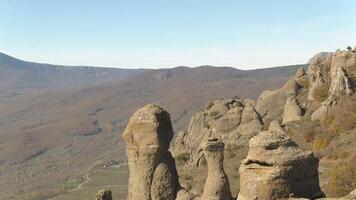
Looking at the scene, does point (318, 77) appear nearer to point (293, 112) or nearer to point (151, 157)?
point (293, 112)

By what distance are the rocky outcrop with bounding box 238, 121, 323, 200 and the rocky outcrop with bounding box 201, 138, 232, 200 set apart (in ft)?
20.7

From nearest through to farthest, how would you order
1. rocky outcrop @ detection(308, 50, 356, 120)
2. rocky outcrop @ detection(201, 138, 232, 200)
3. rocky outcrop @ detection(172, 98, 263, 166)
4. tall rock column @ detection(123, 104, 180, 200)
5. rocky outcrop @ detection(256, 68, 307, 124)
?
rocky outcrop @ detection(201, 138, 232, 200) → tall rock column @ detection(123, 104, 180, 200) → rocky outcrop @ detection(308, 50, 356, 120) → rocky outcrop @ detection(172, 98, 263, 166) → rocky outcrop @ detection(256, 68, 307, 124)

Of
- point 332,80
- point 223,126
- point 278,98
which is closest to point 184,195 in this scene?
point 332,80

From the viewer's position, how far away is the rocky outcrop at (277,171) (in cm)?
2012

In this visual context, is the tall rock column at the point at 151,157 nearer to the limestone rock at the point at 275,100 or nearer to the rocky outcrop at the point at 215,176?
the rocky outcrop at the point at 215,176

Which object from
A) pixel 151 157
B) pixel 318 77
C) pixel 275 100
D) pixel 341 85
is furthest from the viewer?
pixel 275 100

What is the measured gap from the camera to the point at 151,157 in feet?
90.9

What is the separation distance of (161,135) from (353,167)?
2149 centimetres

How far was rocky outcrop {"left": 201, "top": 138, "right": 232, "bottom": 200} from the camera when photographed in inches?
1067

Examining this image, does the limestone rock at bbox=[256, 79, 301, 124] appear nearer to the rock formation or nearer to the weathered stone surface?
the rock formation

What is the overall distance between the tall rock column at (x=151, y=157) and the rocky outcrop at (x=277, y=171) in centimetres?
721

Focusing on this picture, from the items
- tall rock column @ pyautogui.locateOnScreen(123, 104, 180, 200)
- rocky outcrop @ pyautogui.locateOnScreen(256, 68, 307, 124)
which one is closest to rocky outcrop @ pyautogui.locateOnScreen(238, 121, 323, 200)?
tall rock column @ pyautogui.locateOnScreen(123, 104, 180, 200)

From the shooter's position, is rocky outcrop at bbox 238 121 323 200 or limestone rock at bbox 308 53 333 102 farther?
limestone rock at bbox 308 53 333 102

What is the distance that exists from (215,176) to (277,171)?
7.66 m
